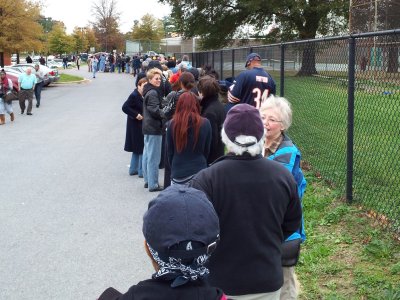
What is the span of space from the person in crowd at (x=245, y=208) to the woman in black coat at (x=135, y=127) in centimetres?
579

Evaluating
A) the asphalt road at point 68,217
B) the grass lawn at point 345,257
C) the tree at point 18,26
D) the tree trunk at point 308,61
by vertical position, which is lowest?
the asphalt road at point 68,217

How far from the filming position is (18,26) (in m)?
31.3

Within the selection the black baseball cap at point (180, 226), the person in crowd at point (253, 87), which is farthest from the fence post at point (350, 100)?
the black baseball cap at point (180, 226)

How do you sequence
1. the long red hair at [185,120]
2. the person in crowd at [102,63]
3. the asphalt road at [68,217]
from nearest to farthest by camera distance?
1. the asphalt road at [68,217]
2. the long red hair at [185,120]
3. the person in crowd at [102,63]

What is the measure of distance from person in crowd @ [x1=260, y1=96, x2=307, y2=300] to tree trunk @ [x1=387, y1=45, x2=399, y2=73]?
228 cm

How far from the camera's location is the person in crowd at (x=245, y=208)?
272 cm

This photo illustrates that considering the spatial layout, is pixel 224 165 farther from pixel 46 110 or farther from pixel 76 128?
pixel 46 110

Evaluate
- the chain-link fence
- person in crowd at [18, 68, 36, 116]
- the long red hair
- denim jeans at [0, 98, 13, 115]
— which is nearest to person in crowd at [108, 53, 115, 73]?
person in crowd at [18, 68, 36, 116]

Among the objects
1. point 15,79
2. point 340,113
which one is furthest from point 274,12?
point 340,113

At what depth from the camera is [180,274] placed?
1.82 meters

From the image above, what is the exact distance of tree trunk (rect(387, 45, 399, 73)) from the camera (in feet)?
17.4

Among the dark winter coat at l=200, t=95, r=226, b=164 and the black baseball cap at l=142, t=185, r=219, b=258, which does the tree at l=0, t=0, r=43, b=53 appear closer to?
the dark winter coat at l=200, t=95, r=226, b=164

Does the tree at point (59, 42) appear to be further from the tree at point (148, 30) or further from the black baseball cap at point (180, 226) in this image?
the black baseball cap at point (180, 226)

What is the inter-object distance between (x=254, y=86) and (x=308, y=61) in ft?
4.87
